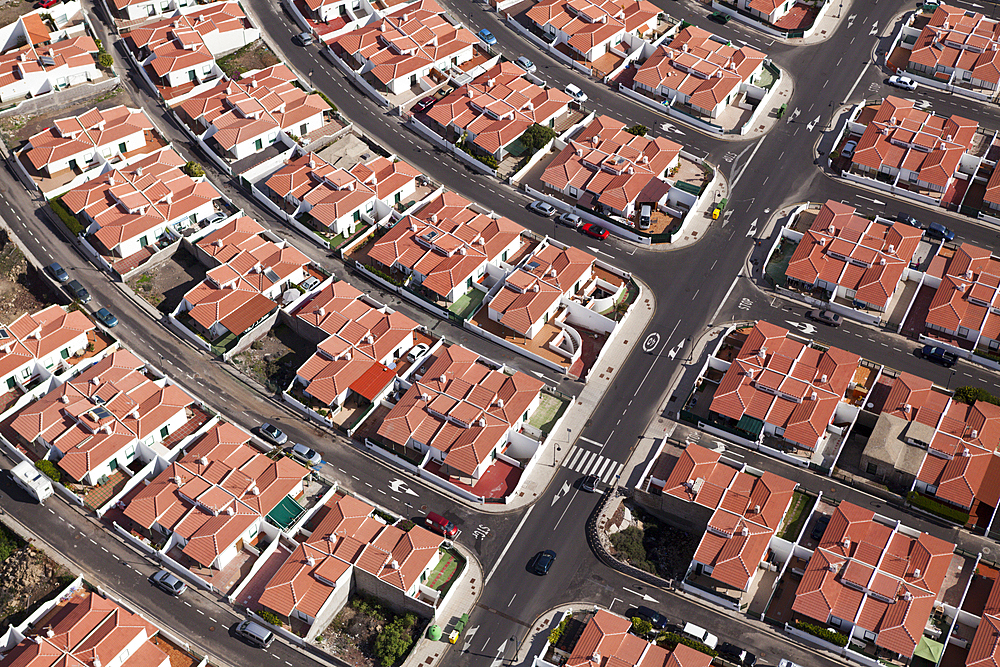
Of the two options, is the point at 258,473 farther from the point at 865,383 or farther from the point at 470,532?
the point at 865,383

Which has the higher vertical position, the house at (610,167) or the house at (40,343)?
the house at (610,167)

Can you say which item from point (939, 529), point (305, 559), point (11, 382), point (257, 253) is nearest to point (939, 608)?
point (939, 529)

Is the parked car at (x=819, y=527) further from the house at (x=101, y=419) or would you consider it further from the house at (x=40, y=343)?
the house at (x=40, y=343)

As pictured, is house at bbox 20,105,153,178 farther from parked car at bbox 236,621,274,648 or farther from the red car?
parked car at bbox 236,621,274,648

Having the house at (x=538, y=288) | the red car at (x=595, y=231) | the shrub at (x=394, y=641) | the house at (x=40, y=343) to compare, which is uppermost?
the red car at (x=595, y=231)

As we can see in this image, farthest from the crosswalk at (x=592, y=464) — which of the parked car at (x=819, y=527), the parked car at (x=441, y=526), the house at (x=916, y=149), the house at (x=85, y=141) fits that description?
the house at (x=85, y=141)

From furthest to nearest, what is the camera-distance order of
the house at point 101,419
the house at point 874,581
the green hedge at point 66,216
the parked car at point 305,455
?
the green hedge at point 66,216 < the parked car at point 305,455 < the house at point 101,419 < the house at point 874,581

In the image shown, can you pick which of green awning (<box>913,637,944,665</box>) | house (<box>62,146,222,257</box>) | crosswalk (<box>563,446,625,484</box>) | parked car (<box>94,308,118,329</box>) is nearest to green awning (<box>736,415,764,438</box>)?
crosswalk (<box>563,446,625,484</box>)
